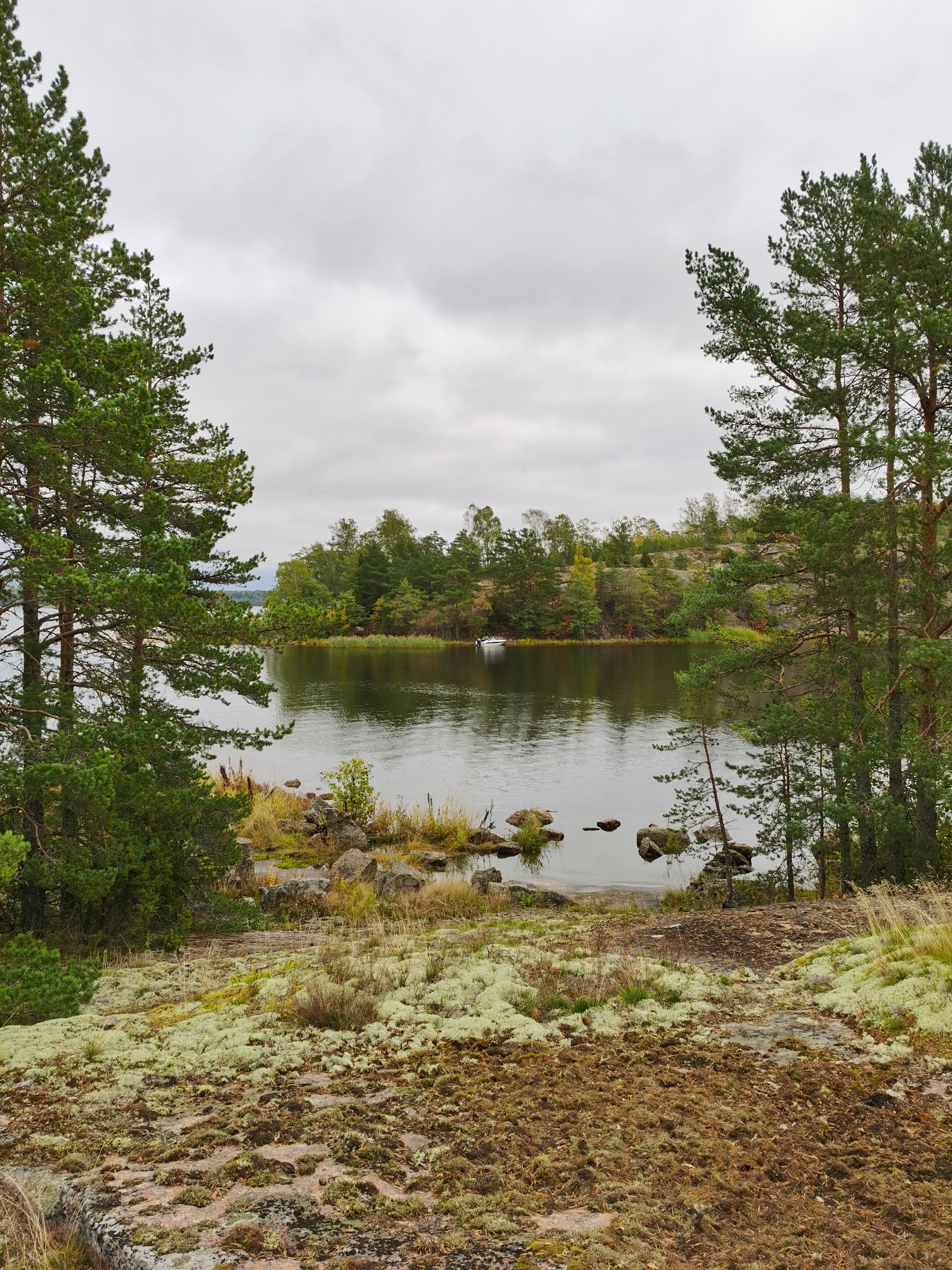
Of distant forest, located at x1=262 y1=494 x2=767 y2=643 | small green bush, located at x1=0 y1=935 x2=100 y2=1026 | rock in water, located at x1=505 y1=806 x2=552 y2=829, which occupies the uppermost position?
distant forest, located at x1=262 y1=494 x2=767 y2=643

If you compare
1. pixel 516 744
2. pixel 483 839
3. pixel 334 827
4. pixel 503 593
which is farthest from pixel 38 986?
pixel 503 593

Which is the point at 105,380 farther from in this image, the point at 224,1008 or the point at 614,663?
the point at 614,663

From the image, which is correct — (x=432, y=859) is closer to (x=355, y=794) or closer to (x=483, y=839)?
(x=483, y=839)

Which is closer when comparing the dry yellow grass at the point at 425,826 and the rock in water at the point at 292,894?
the rock in water at the point at 292,894

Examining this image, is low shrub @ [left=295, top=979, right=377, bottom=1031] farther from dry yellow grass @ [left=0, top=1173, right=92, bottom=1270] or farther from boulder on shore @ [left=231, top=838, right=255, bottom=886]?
boulder on shore @ [left=231, top=838, right=255, bottom=886]

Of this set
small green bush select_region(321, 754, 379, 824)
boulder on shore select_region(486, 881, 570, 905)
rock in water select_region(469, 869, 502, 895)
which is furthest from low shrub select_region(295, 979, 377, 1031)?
small green bush select_region(321, 754, 379, 824)

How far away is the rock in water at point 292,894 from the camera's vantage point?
50.6 feet

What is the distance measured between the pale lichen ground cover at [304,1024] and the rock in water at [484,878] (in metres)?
8.29

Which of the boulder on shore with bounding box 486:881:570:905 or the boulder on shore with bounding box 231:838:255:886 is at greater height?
the boulder on shore with bounding box 231:838:255:886

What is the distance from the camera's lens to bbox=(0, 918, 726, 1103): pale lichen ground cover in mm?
5445

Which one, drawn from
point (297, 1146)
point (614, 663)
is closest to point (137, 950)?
point (297, 1146)

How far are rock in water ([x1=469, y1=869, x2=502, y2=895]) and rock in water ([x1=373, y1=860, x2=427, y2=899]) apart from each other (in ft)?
3.68

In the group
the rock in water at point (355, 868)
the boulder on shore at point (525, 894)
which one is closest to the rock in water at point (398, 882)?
the rock in water at point (355, 868)

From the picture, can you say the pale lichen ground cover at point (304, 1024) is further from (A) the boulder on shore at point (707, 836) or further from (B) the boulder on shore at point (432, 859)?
(A) the boulder on shore at point (707, 836)
